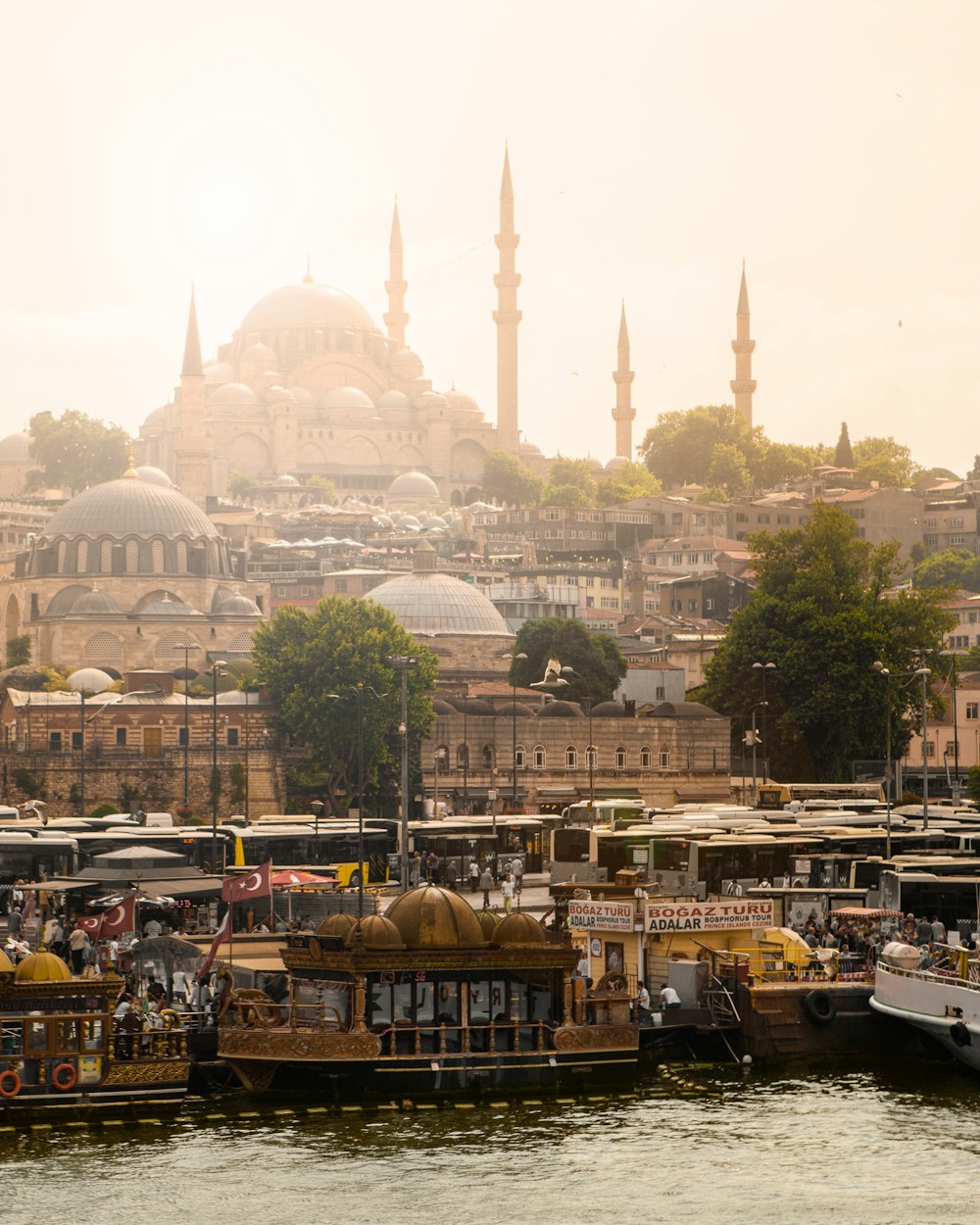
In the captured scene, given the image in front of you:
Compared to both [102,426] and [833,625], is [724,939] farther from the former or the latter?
[102,426]

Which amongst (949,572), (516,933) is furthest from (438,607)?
(516,933)

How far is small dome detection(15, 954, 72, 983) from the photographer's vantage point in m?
24.4

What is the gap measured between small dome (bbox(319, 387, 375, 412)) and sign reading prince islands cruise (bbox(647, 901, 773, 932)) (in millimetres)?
123229

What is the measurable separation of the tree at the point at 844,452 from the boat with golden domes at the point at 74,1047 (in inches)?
4810

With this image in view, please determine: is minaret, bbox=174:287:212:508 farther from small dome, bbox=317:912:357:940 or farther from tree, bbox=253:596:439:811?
small dome, bbox=317:912:357:940

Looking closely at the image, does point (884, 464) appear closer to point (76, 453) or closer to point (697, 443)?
point (697, 443)

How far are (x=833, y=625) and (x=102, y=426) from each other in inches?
3165

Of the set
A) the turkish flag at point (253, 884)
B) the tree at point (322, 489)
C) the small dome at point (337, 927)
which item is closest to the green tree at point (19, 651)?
the turkish flag at point (253, 884)

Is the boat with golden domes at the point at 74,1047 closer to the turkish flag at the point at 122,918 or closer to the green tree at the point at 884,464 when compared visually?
the turkish flag at the point at 122,918

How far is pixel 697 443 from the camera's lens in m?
148

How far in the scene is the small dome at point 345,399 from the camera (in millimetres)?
150750

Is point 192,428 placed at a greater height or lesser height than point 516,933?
greater

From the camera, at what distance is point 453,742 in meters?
64.6

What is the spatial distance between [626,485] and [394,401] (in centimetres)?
2089
